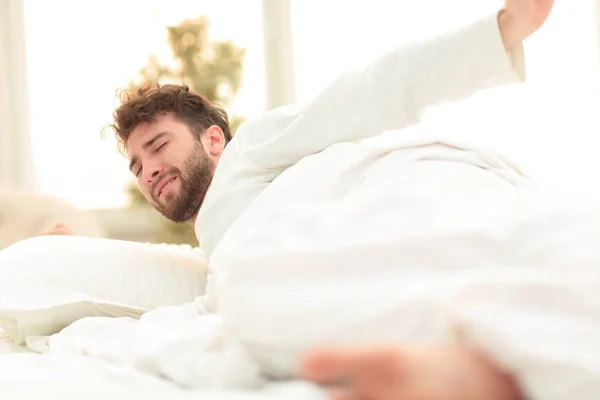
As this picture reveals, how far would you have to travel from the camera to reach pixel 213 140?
75.5 inches

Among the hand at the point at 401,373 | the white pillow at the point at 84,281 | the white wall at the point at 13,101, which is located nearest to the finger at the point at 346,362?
the hand at the point at 401,373

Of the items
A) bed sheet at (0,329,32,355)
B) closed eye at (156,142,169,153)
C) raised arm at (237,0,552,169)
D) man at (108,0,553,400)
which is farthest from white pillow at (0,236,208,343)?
raised arm at (237,0,552,169)

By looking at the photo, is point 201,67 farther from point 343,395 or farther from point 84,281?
point 343,395

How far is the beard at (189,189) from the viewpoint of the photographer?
1765 millimetres

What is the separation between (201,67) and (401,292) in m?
2.65

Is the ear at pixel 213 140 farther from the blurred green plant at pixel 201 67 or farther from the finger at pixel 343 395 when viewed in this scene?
the finger at pixel 343 395

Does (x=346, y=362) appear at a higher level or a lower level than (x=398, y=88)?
lower

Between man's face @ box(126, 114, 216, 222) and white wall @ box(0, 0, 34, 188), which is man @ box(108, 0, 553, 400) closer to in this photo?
man's face @ box(126, 114, 216, 222)

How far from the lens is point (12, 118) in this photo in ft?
11.8

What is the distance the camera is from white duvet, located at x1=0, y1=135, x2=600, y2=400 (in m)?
0.54

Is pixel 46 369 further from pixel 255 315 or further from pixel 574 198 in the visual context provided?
pixel 574 198

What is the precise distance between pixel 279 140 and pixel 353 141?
14cm

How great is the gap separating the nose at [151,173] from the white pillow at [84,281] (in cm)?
18

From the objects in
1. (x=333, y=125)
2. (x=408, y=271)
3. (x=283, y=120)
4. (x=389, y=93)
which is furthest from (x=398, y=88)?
(x=408, y=271)
